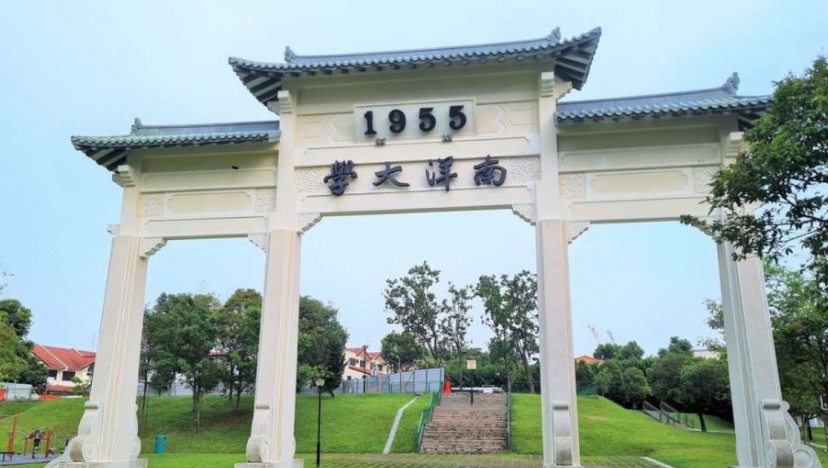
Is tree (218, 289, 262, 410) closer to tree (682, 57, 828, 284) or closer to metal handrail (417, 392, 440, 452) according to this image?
metal handrail (417, 392, 440, 452)

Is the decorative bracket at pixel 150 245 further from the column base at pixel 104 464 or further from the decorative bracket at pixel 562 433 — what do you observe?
the decorative bracket at pixel 562 433

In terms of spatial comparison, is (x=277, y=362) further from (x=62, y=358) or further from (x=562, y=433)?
(x=62, y=358)

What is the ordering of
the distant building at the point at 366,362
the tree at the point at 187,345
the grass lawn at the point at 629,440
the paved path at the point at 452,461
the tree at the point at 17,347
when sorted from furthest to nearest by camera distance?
the distant building at the point at 366,362 → the tree at the point at 187,345 → the grass lawn at the point at 629,440 → the tree at the point at 17,347 → the paved path at the point at 452,461

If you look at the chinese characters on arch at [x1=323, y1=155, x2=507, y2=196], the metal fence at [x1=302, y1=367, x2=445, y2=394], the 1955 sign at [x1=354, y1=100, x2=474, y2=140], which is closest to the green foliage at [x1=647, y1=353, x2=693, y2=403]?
the metal fence at [x1=302, y1=367, x2=445, y2=394]

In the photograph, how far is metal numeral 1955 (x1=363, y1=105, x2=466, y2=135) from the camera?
8.55m

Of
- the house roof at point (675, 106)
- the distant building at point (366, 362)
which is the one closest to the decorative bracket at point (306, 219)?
the house roof at point (675, 106)

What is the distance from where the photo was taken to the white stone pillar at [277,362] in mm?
7574

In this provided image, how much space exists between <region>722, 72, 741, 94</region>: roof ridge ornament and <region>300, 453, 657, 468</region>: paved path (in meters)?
8.88

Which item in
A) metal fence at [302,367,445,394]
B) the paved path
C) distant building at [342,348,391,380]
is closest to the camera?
the paved path

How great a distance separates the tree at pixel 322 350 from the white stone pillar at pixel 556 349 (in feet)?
48.3

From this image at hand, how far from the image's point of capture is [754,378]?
23.2 ft

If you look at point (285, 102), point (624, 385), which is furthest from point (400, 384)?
point (285, 102)

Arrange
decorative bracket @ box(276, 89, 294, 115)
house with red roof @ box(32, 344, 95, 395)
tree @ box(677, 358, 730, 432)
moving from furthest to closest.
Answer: house with red roof @ box(32, 344, 95, 395) < tree @ box(677, 358, 730, 432) < decorative bracket @ box(276, 89, 294, 115)

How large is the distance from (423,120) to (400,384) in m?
21.9
